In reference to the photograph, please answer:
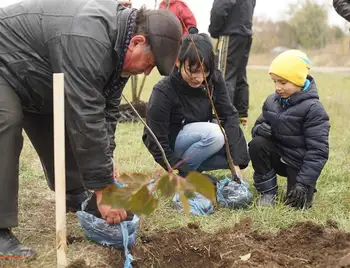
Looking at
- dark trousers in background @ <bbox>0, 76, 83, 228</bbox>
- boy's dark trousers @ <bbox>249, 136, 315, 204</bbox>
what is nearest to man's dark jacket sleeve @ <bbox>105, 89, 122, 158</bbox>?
dark trousers in background @ <bbox>0, 76, 83, 228</bbox>

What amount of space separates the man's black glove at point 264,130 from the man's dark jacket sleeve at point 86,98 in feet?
4.82

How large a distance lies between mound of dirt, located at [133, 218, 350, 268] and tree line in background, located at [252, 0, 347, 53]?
35.7m

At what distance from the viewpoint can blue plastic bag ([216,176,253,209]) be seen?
3.29 meters

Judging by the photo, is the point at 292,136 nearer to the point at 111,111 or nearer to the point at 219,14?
the point at 111,111

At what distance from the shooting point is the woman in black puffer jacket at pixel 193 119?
11.3 ft

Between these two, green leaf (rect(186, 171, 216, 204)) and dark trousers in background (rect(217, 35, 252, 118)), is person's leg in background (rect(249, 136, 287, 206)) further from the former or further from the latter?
dark trousers in background (rect(217, 35, 252, 118))

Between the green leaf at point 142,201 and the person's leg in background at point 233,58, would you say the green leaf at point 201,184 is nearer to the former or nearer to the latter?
the green leaf at point 142,201

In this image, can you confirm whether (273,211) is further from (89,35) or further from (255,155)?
(89,35)

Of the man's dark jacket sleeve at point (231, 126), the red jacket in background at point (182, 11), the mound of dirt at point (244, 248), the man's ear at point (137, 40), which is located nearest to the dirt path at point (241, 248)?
the mound of dirt at point (244, 248)

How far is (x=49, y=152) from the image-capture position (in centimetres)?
307

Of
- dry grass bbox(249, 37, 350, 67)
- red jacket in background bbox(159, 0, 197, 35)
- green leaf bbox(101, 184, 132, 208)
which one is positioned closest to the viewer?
green leaf bbox(101, 184, 132, 208)

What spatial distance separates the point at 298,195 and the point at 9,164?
5.75 feet

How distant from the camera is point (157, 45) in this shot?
7.16 feet

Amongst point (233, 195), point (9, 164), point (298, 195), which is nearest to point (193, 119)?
point (233, 195)
